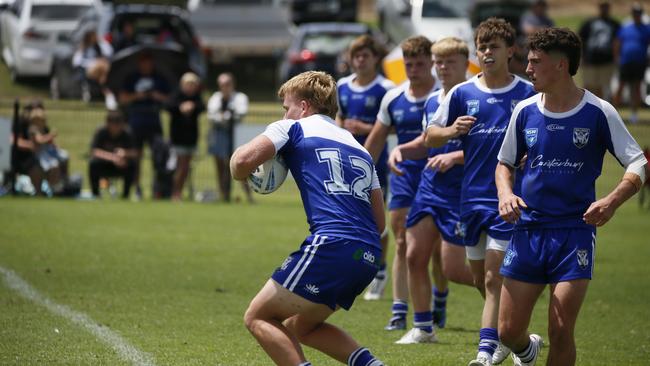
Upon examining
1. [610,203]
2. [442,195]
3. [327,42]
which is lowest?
[327,42]

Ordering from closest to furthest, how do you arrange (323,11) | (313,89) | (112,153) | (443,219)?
(313,89) < (443,219) < (112,153) < (323,11)

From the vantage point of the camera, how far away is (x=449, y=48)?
30.0ft

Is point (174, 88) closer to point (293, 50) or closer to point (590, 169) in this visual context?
point (293, 50)

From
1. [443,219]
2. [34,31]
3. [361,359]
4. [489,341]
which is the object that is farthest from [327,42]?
[361,359]

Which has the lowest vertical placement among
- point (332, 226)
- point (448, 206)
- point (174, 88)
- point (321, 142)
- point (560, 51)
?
point (174, 88)

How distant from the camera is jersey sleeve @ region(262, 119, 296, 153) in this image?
619cm

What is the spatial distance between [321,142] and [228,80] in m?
14.1

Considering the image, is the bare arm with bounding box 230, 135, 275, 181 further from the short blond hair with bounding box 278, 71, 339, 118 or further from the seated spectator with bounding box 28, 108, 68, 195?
the seated spectator with bounding box 28, 108, 68, 195

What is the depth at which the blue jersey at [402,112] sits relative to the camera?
9875 millimetres

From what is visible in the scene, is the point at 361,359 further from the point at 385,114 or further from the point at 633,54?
the point at 633,54

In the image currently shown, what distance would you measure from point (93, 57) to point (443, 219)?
61.7ft

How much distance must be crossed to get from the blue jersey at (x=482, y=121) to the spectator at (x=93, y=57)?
18.1m

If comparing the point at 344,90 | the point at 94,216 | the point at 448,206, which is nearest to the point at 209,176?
the point at 94,216

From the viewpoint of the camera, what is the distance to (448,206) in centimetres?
906
